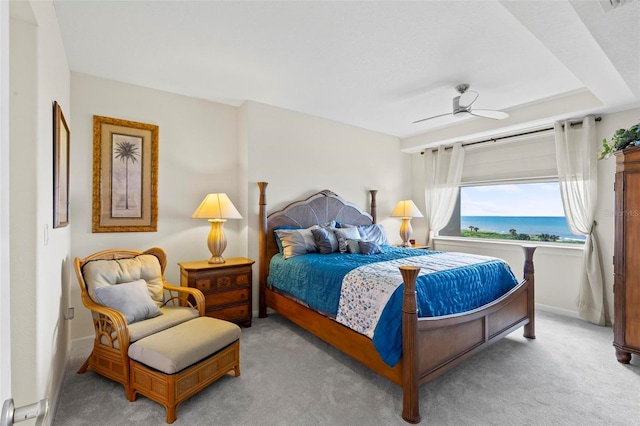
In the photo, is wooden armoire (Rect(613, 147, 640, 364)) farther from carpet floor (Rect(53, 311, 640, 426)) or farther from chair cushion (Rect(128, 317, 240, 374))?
chair cushion (Rect(128, 317, 240, 374))

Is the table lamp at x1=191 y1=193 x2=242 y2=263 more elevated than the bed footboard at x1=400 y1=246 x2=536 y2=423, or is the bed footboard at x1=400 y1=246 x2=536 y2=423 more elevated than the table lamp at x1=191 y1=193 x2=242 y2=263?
the table lamp at x1=191 y1=193 x2=242 y2=263

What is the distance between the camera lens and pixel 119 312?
2221 millimetres

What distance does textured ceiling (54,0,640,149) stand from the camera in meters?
2.05

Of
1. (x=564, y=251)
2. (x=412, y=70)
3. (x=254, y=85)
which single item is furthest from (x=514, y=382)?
(x=254, y=85)

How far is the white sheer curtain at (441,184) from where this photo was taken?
501 centimetres

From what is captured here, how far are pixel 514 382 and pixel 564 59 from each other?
102 inches

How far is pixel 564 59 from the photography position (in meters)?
2.38

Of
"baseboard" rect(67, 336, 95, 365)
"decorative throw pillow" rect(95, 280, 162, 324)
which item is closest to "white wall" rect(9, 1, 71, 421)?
"decorative throw pillow" rect(95, 280, 162, 324)

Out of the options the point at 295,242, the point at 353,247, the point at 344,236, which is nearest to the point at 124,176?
the point at 295,242

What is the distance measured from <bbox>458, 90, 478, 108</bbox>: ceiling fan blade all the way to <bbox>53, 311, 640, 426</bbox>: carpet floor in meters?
2.67

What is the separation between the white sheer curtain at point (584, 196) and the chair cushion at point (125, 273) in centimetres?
483

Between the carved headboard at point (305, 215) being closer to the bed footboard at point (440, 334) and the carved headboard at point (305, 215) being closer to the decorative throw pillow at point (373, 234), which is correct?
the decorative throw pillow at point (373, 234)

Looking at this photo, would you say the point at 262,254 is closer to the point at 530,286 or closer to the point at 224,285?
the point at 224,285

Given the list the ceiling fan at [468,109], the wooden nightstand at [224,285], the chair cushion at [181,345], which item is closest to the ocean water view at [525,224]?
the ceiling fan at [468,109]
